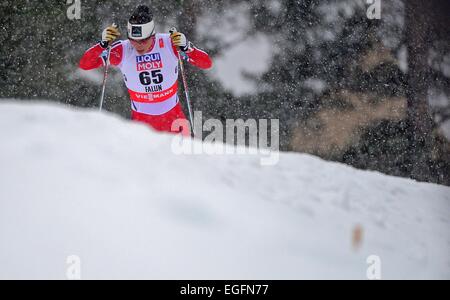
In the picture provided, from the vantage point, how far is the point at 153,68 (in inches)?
178

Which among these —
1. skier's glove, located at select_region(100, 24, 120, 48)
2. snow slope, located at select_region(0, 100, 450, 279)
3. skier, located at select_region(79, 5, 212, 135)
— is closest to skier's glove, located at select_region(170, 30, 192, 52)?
skier, located at select_region(79, 5, 212, 135)

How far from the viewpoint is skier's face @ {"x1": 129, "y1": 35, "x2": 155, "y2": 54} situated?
14.2 ft

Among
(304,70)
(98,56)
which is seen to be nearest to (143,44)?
(98,56)

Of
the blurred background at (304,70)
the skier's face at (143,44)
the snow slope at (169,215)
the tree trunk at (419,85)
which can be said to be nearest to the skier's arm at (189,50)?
the skier's face at (143,44)

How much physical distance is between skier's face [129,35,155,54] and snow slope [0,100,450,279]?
1.59 meters

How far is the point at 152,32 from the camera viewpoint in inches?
173

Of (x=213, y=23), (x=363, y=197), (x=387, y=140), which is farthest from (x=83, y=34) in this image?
(x=363, y=197)

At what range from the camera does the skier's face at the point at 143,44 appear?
171 inches

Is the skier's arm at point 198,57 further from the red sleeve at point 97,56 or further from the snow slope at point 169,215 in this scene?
the snow slope at point 169,215

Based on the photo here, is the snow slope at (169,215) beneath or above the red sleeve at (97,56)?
beneath

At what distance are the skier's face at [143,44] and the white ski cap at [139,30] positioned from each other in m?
0.04

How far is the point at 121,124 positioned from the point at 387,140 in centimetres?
663
